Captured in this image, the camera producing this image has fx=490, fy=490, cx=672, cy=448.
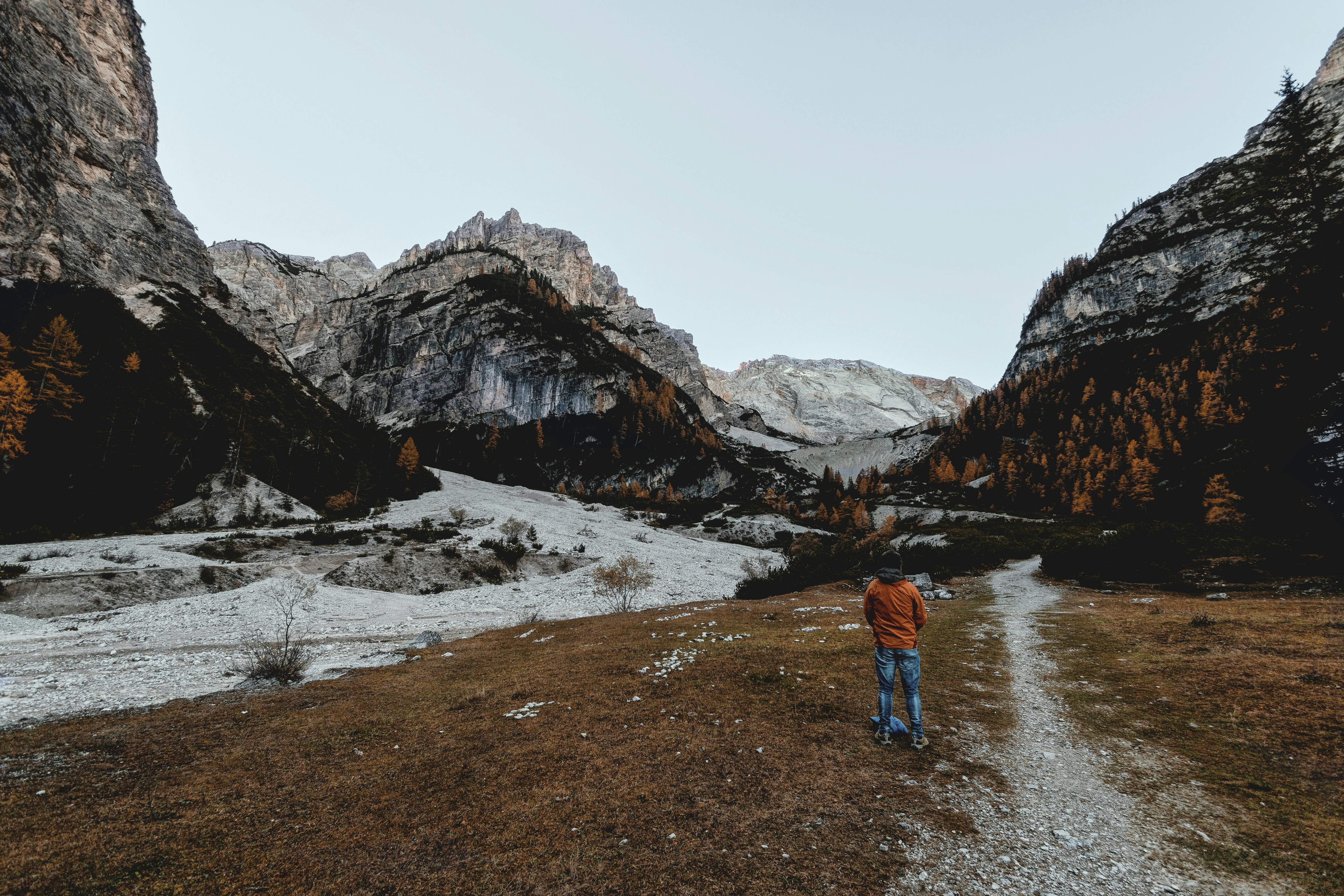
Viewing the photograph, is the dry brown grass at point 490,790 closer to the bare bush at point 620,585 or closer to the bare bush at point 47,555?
the bare bush at point 620,585

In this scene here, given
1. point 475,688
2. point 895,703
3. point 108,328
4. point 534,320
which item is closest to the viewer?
point 895,703

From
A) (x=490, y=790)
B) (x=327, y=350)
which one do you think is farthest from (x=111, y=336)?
(x=327, y=350)

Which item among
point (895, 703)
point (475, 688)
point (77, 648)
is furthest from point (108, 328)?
point (895, 703)

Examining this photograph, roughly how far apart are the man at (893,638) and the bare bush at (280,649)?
15198 mm

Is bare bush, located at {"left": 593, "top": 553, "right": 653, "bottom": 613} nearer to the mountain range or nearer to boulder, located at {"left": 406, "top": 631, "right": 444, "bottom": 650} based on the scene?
boulder, located at {"left": 406, "top": 631, "right": 444, "bottom": 650}

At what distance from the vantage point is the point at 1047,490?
96.3 metres

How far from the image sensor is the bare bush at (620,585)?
3284 centimetres

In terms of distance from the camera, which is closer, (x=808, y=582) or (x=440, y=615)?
(x=440, y=615)

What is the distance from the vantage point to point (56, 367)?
47.9m

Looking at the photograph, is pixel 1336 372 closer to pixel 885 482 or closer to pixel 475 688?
pixel 475 688

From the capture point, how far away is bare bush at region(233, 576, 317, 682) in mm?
13547

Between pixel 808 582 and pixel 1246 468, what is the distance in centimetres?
5161

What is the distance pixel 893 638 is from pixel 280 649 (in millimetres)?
18050

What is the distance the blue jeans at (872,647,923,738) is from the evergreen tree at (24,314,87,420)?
6868 centimetres
